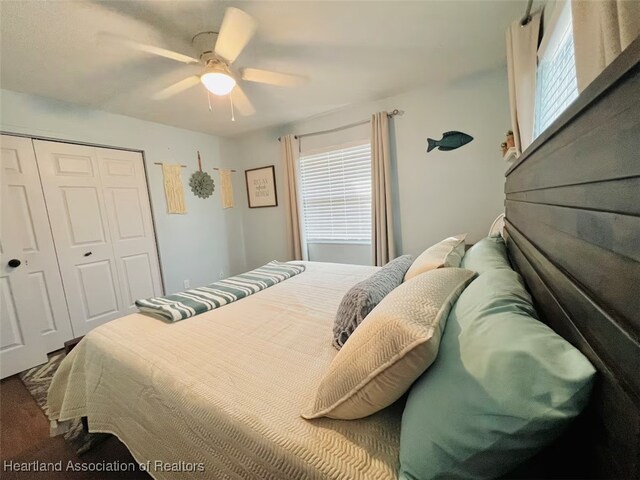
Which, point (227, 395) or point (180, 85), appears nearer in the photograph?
point (227, 395)

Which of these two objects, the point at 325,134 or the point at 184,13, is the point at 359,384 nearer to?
the point at 184,13

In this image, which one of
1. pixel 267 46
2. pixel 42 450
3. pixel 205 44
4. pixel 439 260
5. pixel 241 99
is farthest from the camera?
pixel 241 99

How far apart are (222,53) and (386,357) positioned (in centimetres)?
196

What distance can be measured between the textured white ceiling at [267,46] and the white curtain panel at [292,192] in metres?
0.82

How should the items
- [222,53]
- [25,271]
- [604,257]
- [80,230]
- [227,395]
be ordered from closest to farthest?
[604,257], [227,395], [222,53], [25,271], [80,230]

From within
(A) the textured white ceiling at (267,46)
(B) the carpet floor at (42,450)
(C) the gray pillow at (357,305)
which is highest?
(A) the textured white ceiling at (267,46)

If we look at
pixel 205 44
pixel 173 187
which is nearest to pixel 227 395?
pixel 205 44

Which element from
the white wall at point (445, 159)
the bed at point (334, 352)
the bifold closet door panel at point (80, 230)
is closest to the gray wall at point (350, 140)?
the white wall at point (445, 159)

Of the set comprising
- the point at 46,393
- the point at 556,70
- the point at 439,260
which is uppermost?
the point at 556,70

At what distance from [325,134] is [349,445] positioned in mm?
3423

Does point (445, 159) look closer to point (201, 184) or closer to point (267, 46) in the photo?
point (267, 46)

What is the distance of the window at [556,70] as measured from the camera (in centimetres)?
130

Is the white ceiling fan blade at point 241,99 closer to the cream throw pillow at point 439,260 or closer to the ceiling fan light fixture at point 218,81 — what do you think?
the ceiling fan light fixture at point 218,81

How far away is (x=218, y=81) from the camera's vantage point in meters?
1.80
